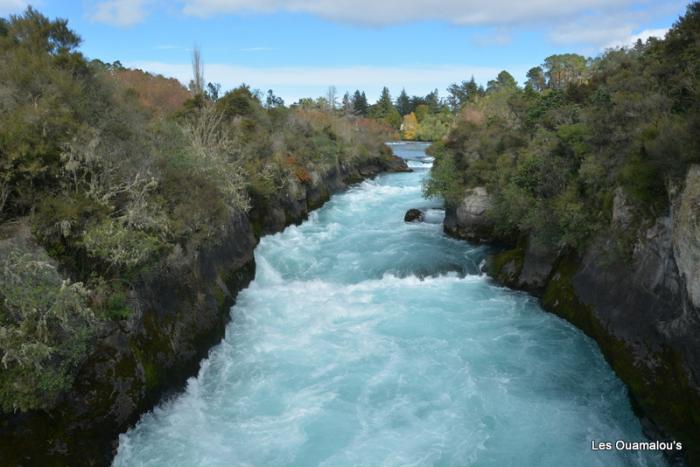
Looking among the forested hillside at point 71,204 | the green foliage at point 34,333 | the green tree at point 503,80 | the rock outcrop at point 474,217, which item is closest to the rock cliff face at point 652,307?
the rock outcrop at point 474,217

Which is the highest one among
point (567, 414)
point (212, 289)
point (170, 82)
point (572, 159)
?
point (170, 82)

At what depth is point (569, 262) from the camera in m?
17.8

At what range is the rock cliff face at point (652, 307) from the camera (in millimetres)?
10430

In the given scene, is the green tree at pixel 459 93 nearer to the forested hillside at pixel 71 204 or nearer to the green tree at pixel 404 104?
the green tree at pixel 404 104

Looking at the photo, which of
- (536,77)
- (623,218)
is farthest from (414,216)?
(536,77)

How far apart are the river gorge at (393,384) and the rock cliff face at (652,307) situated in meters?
0.69

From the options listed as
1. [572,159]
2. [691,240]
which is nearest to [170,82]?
[572,159]

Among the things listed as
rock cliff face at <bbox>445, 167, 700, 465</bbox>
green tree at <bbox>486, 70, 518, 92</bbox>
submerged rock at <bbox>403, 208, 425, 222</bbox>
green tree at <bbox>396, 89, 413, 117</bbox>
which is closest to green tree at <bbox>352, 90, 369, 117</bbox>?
green tree at <bbox>396, 89, 413, 117</bbox>

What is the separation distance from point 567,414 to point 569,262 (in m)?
7.21

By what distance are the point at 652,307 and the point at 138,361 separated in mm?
12944

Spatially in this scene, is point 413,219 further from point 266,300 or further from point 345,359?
point 345,359

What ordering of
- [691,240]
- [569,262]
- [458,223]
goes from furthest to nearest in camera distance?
[458,223] → [569,262] → [691,240]

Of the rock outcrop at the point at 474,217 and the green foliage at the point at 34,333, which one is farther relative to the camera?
the rock outcrop at the point at 474,217

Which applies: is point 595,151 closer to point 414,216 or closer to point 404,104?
point 414,216
